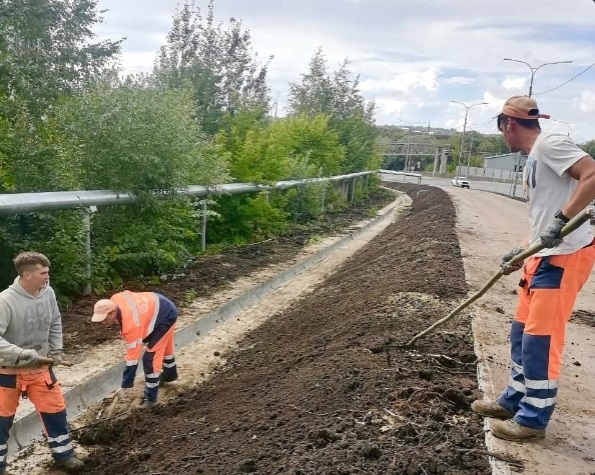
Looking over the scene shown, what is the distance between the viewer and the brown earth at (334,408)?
10.8 ft

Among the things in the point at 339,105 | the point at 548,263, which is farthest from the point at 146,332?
the point at 339,105

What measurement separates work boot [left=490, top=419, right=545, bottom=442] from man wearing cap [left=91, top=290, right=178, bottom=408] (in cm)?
287

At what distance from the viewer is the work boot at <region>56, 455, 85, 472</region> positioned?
13.7ft

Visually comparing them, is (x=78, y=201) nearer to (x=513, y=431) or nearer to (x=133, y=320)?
(x=133, y=320)

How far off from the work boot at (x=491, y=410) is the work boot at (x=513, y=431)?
0.14 metres

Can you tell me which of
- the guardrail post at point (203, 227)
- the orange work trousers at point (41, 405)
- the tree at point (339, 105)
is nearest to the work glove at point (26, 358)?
the orange work trousers at point (41, 405)

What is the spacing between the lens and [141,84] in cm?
868

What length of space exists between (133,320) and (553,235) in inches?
128

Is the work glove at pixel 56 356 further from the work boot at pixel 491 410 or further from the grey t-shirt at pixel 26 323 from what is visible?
the work boot at pixel 491 410

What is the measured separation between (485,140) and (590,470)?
398ft

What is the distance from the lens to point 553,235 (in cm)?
326

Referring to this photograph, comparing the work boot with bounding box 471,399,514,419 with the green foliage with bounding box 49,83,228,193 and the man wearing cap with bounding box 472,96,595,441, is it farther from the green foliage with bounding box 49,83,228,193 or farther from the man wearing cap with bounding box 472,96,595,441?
the green foliage with bounding box 49,83,228,193

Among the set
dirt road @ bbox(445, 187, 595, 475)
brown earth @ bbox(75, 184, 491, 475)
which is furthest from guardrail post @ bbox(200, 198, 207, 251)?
dirt road @ bbox(445, 187, 595, 475)

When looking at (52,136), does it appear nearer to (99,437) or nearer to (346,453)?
(99,437)
